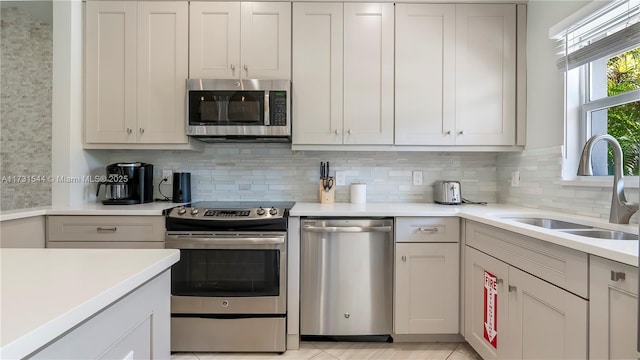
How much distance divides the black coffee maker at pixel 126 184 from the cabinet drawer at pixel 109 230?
0.88ft

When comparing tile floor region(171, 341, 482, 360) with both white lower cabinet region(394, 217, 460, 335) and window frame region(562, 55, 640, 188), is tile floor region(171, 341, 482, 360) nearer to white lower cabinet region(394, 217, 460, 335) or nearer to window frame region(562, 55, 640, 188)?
white lower cabinet region(394, 217, 460, 335)

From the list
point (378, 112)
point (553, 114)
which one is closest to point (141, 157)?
point (378, 112)

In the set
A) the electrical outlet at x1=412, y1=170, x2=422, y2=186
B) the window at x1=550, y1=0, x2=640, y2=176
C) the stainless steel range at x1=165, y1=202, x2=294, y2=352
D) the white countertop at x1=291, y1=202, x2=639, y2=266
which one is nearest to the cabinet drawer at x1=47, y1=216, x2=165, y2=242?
the stainless steel range at x1=165, y1=202, x2=294, y2=352

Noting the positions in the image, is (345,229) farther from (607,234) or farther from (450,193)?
(607,234)

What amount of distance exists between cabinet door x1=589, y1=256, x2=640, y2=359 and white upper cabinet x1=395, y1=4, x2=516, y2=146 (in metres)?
1.51

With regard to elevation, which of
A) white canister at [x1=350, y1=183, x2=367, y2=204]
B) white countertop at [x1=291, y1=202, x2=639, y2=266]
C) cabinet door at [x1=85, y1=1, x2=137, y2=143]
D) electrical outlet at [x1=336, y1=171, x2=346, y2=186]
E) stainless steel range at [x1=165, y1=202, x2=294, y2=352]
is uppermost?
cabinet door at [x1=85, y1=1, x2=137, y2=143]

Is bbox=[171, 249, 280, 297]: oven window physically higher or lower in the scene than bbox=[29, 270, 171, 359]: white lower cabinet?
lower

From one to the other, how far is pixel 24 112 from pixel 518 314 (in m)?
3.95

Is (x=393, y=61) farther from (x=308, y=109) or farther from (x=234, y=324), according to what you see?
(x=234, y=324)

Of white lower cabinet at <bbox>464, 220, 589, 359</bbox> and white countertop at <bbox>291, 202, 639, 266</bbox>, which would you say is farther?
white lower cabinet at <bbox>464, 220, 589, 359</bbox>

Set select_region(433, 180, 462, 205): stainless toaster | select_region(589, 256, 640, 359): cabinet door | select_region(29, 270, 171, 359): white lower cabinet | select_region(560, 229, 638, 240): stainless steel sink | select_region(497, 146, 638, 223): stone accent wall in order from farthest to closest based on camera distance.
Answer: select_region(433, 180, 462, 205): stainless toaster
select_region(497, 146, 638, 223): stone accent wall
select_region(560, 229, 638, 240): stainless steel sink
select_region(589, 256, 640, 359): cabinet door
select_region(29, 270, 171, 359): white lower cabinet

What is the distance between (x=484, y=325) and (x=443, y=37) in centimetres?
197

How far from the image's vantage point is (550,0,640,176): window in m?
Answer: 1.71

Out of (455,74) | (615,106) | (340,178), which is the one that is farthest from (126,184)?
(615,106)
